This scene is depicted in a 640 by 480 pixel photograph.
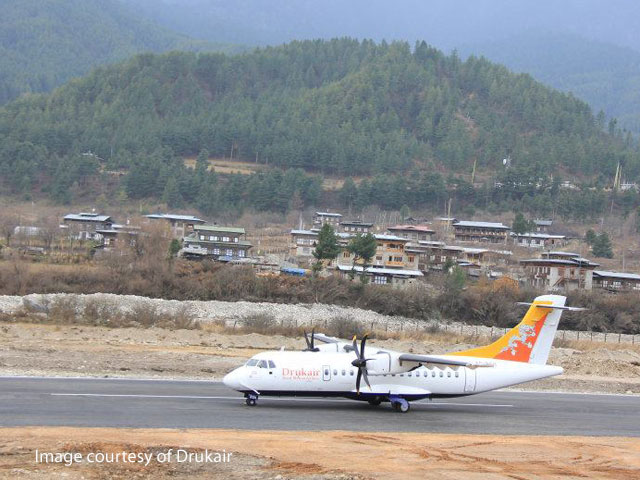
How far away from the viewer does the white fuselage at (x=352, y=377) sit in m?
32.4

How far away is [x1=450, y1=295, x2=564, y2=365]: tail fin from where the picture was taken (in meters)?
36.2

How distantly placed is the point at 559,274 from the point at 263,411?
7855 cm

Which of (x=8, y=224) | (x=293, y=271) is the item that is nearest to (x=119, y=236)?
(x=293, y=271)

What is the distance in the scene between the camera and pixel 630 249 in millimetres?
136375

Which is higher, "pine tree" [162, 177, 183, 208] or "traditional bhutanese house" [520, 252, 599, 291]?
"pine tree" [162, 177, 183, 208]

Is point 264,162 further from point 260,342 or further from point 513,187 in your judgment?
point 260,342

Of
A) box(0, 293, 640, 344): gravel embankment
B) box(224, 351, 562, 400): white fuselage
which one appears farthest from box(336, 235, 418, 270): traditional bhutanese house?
box(224, 351, 562, 400): white fuselage

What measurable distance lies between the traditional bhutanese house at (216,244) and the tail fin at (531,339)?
66006 mm

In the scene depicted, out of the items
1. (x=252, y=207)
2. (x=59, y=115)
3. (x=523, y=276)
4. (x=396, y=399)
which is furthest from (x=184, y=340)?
(x=59, y=115)

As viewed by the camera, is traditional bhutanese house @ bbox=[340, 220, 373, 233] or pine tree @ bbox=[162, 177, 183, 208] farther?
pine tree @ bbox=[162, 177, 183, 208]

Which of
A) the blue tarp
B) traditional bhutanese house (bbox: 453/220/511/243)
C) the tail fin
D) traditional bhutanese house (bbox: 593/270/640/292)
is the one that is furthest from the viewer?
traditional bhutanese house (bbox: 453/220/511/243)

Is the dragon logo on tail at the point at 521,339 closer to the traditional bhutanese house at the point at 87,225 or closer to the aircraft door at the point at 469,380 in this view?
the aircraft door at the point at 469,380

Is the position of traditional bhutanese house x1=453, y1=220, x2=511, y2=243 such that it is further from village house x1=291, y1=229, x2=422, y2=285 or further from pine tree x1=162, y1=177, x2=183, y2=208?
pine tree x1=162, y1=177, x2=183, y2=208
